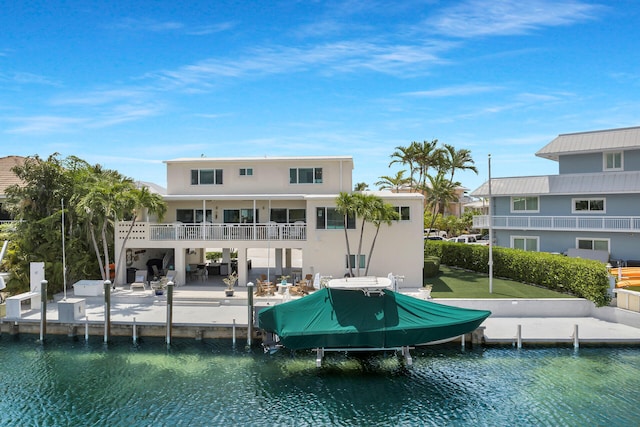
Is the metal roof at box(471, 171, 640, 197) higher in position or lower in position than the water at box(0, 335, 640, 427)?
higher

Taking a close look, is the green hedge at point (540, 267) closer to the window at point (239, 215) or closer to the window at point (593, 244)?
the window at point (593, 244)

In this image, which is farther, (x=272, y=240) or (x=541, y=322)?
(x=272, y=240)

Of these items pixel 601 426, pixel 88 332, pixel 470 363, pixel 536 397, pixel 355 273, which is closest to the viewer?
pixel 601 426

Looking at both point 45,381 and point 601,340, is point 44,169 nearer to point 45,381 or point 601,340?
point 45,381

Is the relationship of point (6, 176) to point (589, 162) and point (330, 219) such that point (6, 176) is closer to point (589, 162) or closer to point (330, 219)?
point (330, 219)

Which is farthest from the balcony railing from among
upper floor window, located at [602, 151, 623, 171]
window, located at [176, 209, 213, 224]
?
window, located at [176, 209, 213, 224]

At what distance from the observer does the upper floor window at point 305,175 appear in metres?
30.3

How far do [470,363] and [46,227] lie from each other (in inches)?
960

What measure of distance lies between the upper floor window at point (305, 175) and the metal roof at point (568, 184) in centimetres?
1442

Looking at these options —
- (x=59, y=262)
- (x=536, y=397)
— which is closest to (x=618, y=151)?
(x=536, y=397)

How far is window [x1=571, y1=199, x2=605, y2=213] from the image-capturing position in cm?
3262

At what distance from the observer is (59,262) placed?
26938 mm

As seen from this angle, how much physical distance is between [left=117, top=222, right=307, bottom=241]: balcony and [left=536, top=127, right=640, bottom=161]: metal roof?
2074cm

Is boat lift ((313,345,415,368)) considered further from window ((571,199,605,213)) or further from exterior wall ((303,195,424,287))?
window ((571,199,605,213))
